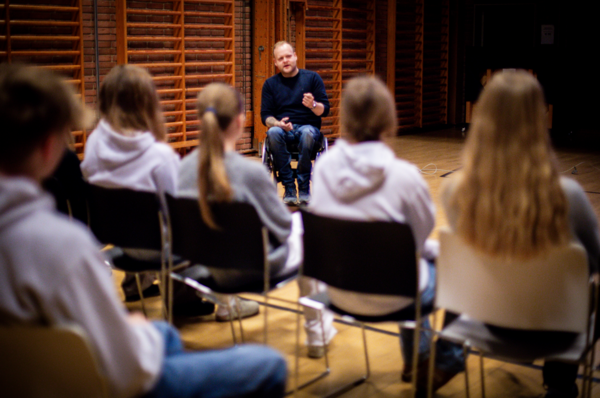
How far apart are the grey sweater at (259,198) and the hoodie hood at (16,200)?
1.20m

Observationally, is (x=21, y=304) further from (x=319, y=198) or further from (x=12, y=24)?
(x=12, y=24)

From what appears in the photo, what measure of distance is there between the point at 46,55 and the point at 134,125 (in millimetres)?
4012

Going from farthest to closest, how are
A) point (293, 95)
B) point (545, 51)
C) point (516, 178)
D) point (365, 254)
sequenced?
1. point (545, 51)
2. point (293, 95)
3. point (365, 254)
4. point (516, 178)

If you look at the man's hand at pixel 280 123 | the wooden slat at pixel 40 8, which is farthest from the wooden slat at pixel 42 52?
the man's hand at pixel 280 123

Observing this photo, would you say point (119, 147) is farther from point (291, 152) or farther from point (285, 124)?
point (291, 152)

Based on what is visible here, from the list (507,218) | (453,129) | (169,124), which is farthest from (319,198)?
(453,129)

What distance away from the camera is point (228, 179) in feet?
7.66

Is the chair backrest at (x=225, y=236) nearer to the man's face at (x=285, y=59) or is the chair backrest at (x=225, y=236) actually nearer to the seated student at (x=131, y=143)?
the seated student at (x=131, y=143)

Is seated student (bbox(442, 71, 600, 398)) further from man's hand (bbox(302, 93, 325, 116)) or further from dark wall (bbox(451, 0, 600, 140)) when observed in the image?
dark wall (bbox(451, 0, 600, 140))

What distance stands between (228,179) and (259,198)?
0.44 feet

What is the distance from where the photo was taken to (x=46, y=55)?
20.7 feet

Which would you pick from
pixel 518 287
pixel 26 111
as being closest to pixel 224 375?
pixel 26 111

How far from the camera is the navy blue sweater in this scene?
551 centimetres

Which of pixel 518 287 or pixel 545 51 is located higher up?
pixel 545 51
